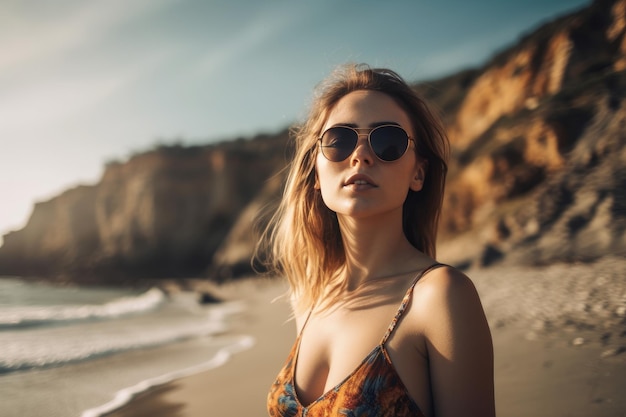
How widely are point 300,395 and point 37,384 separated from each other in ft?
12.2

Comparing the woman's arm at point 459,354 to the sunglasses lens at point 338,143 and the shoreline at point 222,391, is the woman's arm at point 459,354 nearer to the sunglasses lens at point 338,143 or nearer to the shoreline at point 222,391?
the sunglasses lens at point 338,143

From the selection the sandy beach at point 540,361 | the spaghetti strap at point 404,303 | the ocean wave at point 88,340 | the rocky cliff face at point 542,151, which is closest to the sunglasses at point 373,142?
the spaghetti strap at point 404,303

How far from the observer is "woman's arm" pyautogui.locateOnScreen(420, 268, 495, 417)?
1.29 m

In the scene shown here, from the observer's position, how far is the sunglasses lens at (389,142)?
1755 mm

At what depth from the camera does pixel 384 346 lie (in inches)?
56.9

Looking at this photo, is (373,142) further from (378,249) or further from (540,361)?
(540,361)

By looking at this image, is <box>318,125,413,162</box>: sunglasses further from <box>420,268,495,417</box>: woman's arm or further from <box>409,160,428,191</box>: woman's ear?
<box>420,268,495,417</box>: woman's arm

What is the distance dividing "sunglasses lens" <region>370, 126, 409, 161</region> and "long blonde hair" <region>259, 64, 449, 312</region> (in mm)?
182

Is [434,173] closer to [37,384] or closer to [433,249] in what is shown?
[433,249]

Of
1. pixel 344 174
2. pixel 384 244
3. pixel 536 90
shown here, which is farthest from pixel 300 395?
pixel 536 90

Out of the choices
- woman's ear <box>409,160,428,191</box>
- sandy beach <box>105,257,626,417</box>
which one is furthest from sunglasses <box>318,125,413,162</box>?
sandy beach <box>105,257,626,417</box>

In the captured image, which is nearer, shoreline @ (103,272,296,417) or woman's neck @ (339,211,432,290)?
woman's neck @ (339,211,432,290)

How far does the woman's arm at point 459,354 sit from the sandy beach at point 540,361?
4.90 feet

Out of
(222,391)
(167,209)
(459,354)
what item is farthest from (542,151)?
(167,209)
